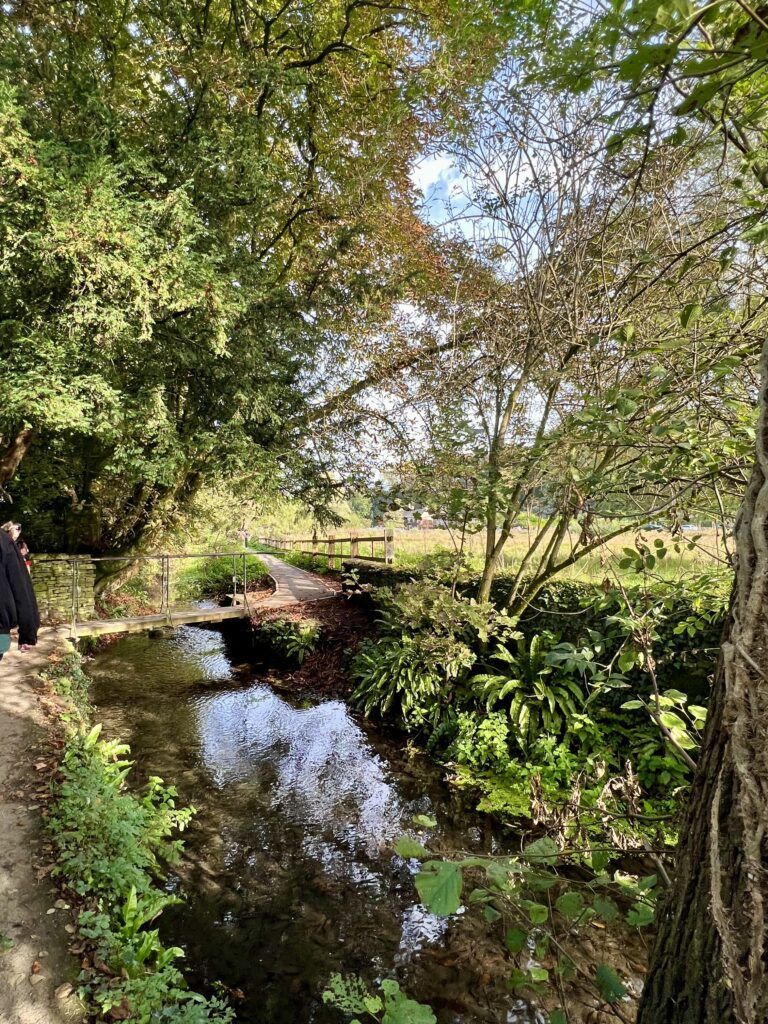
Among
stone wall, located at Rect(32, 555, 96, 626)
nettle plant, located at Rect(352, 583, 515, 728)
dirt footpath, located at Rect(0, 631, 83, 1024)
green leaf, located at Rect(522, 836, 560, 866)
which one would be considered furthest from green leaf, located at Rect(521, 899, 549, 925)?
stone wall, located at Rect(32, 555, 96, 626)

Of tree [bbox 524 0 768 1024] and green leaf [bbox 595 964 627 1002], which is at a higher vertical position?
tree [bbox 524 0 768 1024]

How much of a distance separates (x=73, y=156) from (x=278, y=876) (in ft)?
21.7

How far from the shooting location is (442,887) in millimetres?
1195

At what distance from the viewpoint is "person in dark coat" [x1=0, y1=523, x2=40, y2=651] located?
5.05m

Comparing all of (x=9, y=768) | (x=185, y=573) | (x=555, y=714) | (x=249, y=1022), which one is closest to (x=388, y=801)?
(x=555, y=714)

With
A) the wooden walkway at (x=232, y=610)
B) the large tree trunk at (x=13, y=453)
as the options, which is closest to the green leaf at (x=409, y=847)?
the large tree trunk at (x=13, y=453)

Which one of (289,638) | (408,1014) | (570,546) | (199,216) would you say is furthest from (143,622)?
(408,1014)

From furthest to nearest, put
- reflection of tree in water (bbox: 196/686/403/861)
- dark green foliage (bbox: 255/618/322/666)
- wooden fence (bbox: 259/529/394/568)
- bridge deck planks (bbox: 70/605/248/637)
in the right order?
wooden fence (bbox: 259/529/394/568) → dark green foliage (bbox: 255/618/322/666) → bridge deck planks (bbox: 70/605/248/637) → reflection of tree in water (bbox: 196/686/403/861)

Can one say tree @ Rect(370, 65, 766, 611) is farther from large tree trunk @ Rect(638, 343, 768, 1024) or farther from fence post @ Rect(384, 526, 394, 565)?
fence post @ Rect(384, 526, 394, 565)

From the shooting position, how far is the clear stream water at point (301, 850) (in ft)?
10.9

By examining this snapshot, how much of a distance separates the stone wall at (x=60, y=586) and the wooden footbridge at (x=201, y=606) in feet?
0.39

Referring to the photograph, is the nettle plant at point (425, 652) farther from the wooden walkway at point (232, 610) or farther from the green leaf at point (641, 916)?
the green leaf at point (641, 916)

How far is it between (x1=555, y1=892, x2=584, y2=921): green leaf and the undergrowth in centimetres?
223

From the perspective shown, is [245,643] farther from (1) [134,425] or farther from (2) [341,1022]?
(2) [341,1022]
